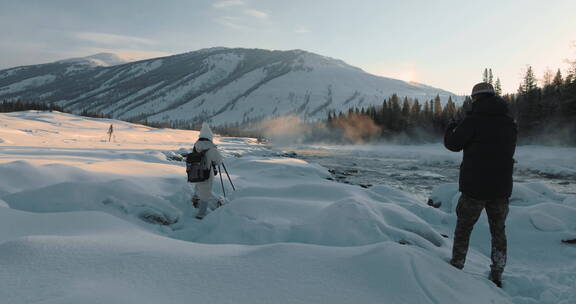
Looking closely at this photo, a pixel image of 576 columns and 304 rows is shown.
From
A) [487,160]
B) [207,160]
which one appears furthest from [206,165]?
[487,160]

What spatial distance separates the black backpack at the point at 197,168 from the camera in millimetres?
7484

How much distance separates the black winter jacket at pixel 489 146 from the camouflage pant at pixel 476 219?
156mm

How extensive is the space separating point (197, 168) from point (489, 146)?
19.4 feet

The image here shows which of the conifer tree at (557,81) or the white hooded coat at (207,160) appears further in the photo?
the conifer tree at (557,81)

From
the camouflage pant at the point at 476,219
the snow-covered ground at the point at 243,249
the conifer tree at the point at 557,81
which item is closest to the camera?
the snow-covered ground at the point at 243,249

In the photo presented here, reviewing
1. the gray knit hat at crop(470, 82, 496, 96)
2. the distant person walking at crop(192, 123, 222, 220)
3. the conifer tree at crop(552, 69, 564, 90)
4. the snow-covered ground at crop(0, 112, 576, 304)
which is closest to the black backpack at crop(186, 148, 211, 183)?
the distant person walking at crop(192, 123, 222, 220)

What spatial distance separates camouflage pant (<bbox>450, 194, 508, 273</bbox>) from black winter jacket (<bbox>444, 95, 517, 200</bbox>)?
16cm

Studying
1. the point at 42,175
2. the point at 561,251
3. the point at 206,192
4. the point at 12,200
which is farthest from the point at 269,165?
the point at 561,251

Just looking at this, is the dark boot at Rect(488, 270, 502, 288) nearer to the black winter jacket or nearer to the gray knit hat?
the black winter jacket

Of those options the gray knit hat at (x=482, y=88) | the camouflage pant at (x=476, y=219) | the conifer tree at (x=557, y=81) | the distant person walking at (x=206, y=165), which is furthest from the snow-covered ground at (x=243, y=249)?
the conifer tree at (x=557, y=81)

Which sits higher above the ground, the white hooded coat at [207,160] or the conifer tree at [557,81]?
the conifer tree at [557,81]

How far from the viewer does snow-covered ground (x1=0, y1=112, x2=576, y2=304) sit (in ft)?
8.63

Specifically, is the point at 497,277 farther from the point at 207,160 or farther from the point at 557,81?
the point at 557,81

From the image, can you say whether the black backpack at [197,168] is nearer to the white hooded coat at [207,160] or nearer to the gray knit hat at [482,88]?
the white hooded coat at [207,160]
